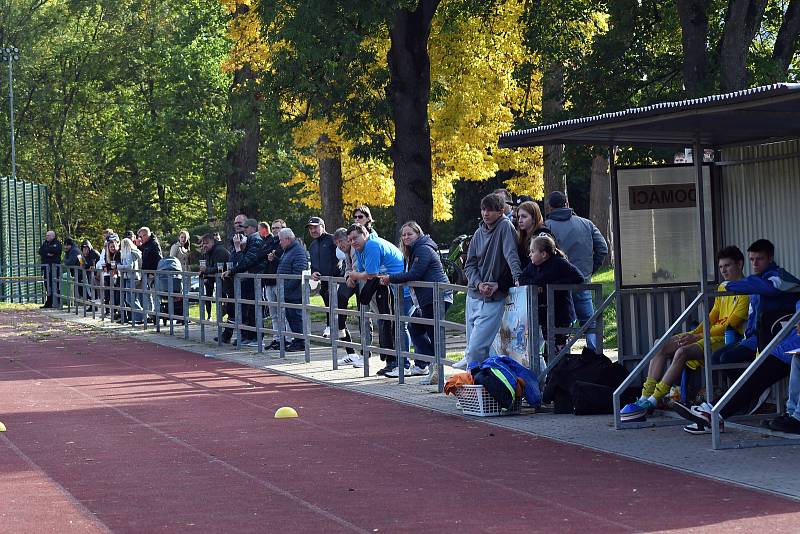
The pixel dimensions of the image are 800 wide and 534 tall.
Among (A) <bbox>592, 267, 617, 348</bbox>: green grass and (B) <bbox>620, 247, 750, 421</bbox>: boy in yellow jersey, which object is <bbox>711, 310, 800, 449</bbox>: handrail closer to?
(B) <bbox>620, 247, 750, 421</bbox>: boy in yellow jersey

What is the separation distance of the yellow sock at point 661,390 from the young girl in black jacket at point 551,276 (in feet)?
5.43

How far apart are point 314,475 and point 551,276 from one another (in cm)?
396

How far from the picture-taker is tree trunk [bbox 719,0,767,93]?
2012cm

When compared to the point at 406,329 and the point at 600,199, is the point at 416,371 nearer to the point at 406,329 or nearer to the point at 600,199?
the point at 406,329

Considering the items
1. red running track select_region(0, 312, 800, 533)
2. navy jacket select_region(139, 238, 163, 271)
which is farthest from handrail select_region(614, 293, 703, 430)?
navy jacket select_region(139, 238, 163, 271)

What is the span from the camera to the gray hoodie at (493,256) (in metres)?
13.0

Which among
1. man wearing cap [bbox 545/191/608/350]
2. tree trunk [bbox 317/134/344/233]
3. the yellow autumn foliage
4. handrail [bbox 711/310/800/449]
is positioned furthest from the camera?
tree trunk [bbox 317/134/344/233]

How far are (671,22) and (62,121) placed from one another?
1808 inches

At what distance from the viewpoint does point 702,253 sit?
34.6 feet

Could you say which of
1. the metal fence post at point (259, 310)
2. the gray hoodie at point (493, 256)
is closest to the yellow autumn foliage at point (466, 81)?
the metal fence post at point (259, 310)

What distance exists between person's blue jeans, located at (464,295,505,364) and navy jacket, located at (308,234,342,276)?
6.89m

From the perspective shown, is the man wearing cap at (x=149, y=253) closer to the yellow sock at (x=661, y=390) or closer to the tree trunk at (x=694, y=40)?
the tree trunk at (x=694, y=40)

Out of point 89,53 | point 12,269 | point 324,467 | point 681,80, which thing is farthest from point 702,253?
point 89,53

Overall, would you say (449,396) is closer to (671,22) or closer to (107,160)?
(671,22)
